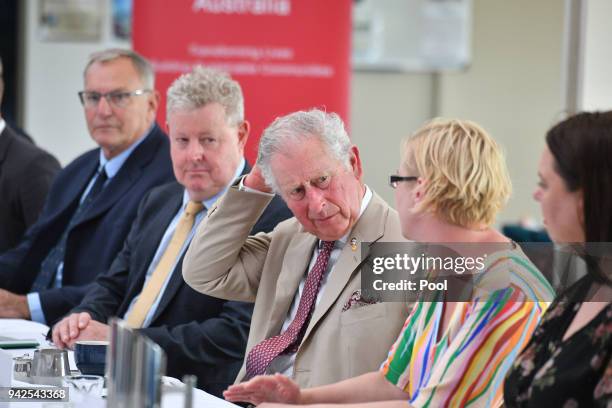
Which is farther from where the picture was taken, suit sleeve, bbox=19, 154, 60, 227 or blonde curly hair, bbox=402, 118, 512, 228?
suit sleeve, bbox=19, 154, 60, 227

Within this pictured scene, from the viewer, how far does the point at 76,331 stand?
2967 mm

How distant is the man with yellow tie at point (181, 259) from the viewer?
301 centimetres

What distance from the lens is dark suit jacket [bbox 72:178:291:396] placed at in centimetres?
300

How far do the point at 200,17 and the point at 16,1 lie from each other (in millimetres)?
3043

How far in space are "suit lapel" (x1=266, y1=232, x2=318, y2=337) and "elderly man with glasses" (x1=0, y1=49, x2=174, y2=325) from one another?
1286 mm

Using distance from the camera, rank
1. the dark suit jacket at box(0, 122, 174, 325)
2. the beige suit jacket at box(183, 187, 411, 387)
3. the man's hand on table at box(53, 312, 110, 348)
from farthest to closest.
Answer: the dark suit jacket at box(0, 122, 174, 325)
the man's hand on table at box(53, 312, 110, 348)
the beige suit jacket at box(183, 187, 411, 387)

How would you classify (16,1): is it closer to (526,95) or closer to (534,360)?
(526,95)

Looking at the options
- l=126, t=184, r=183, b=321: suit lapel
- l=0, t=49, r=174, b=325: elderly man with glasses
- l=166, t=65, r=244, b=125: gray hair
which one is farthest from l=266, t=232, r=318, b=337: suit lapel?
l=0, t=49, r=174, b=325: elderly man with glasses

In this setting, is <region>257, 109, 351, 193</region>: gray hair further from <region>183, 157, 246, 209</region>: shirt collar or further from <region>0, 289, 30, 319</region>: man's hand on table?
<region>0, 289, 30, 319</region>: man's hand on table

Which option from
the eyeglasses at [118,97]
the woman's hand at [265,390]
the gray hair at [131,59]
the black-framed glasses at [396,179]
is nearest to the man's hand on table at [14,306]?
the eyeglasses at [118,97]

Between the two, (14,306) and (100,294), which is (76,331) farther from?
(14,306)

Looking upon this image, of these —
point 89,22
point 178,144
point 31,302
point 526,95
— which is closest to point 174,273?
point 178,144

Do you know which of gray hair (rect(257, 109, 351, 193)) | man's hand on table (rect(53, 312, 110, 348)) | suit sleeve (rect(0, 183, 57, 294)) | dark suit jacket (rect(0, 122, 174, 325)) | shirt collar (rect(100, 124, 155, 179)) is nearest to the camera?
gray hair (rect(257, 109, 351, 193))

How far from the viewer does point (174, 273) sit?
10.4 feet
